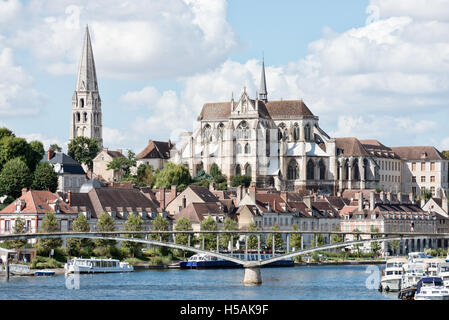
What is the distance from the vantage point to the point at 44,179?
12250 centimetres

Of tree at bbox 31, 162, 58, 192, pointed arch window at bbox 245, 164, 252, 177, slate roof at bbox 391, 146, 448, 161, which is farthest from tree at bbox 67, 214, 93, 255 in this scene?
slate roof at bbox 391, 146, 448, 161

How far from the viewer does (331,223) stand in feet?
428

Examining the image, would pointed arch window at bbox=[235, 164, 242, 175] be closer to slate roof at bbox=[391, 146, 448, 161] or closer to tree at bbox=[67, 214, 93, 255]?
slate roof at bbox=[391, 146, 448, 161]

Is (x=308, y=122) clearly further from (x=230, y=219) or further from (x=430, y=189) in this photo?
(x=230, y=219)

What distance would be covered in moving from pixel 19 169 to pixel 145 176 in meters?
42.4

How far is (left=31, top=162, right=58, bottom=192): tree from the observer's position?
12200cm

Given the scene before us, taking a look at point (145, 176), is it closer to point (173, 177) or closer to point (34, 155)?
point (173, 177)

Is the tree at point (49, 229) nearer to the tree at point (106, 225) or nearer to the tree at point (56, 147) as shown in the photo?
the tree at point (106, 225)

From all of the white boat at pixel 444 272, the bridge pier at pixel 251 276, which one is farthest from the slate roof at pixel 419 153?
the bridge pier at pixel 251 276

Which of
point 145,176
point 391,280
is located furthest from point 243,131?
point 391,280

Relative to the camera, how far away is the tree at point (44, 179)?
122m

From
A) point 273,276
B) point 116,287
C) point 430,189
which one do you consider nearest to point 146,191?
point 273,276

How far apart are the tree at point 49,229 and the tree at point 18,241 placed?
134 cm
